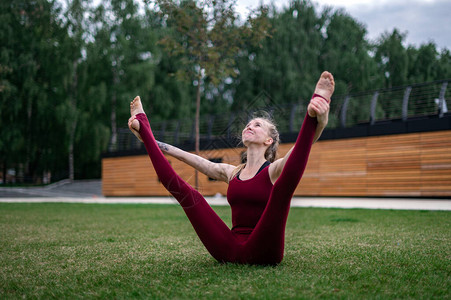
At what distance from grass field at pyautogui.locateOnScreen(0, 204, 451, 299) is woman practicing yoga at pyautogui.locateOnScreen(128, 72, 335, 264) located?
18cm

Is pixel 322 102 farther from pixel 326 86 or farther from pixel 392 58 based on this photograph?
pixel 392 58

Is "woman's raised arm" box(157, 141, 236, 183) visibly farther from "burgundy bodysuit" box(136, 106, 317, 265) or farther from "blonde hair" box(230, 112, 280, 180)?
"burgundy bodysuit" box(136, 106, 317, 265)

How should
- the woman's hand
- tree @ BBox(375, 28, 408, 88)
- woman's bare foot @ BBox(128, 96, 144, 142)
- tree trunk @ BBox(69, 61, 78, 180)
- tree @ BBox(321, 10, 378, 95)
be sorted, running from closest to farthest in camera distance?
the woman's hand
woman's bare foot @ BBox(128, 96, 144, 142)
tree trunk @ BBox(69, 61, 78, 180)
tree @ BBox(321, 10, 378, 95)
tree @ BBox(375, 28, 408, 88)

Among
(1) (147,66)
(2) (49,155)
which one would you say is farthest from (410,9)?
(2) (49,155)

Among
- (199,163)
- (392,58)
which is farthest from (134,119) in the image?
(392,58)

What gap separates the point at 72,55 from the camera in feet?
89.9

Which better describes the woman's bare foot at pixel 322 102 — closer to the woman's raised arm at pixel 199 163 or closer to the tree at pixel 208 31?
the woman's raised arm at pixel 199 163

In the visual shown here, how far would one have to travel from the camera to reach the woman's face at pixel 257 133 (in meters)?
3.43

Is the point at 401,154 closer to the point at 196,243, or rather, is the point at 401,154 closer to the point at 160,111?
the point at 196,243

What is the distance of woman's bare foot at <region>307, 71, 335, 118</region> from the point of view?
2.48 m

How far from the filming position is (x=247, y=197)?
10.5 ft

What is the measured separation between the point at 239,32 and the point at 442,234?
857 cm

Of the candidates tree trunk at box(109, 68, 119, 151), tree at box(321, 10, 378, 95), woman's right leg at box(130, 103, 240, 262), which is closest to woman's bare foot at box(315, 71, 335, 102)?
woman's right leg at box(130, 103, 240, 262)

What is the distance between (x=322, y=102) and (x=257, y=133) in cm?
99
